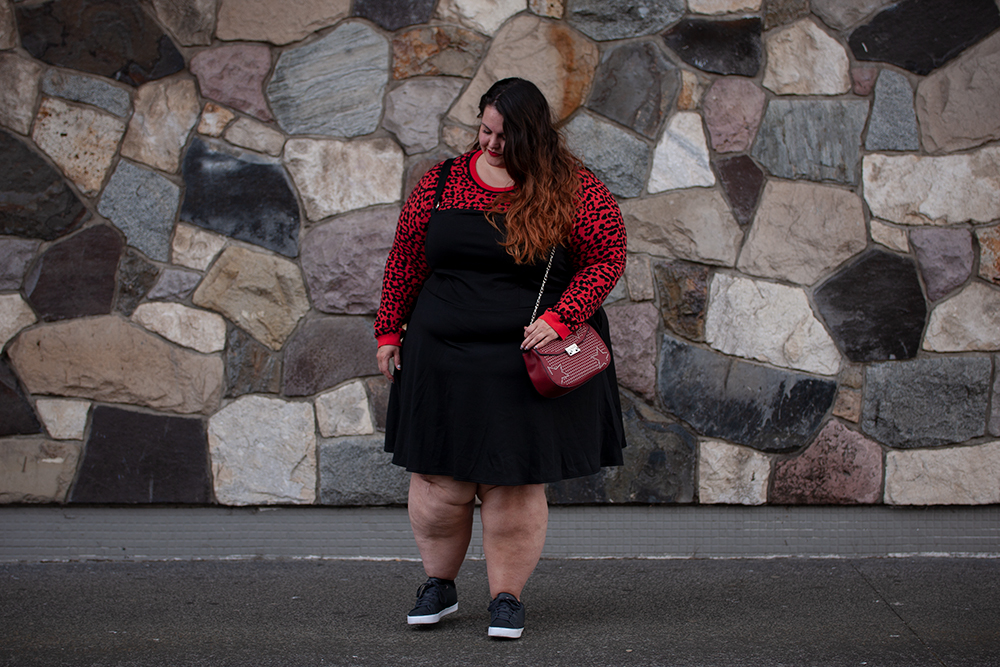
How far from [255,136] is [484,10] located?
3.27 feet

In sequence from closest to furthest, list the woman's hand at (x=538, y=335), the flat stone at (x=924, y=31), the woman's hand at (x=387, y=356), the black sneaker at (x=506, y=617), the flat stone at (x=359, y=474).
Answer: the woman's hand at (x=538, y=335) → the black sneaker at (x=506, y=617) → the woman's hand at (x=387, y=356) → the flat stone at (x=924, y=31) → the flat stone at (x=359, y=474)

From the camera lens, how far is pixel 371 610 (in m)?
2.77

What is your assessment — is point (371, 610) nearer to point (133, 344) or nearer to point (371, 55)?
point (133, 344)

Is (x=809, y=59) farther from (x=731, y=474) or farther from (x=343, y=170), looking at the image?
(x=343, y=170)

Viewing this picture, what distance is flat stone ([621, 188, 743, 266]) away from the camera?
10.4 feet

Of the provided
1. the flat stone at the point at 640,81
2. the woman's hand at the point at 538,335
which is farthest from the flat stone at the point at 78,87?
the woman's hand at the point at 538,335

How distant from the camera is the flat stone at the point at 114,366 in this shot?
3.19 m

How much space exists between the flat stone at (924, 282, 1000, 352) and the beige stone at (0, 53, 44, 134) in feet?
11.6

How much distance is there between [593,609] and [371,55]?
7.14ft

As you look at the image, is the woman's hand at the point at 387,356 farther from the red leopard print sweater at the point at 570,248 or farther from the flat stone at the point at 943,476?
the flat stone at the point at 943,476

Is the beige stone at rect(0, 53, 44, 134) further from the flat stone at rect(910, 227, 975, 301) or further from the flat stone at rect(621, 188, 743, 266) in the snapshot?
the flat stone at rect(910, 227, 975, 301)

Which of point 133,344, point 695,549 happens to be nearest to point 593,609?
point 695,549

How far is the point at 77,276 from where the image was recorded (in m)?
3.20

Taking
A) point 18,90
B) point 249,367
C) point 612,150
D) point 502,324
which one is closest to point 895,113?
point 612,150
